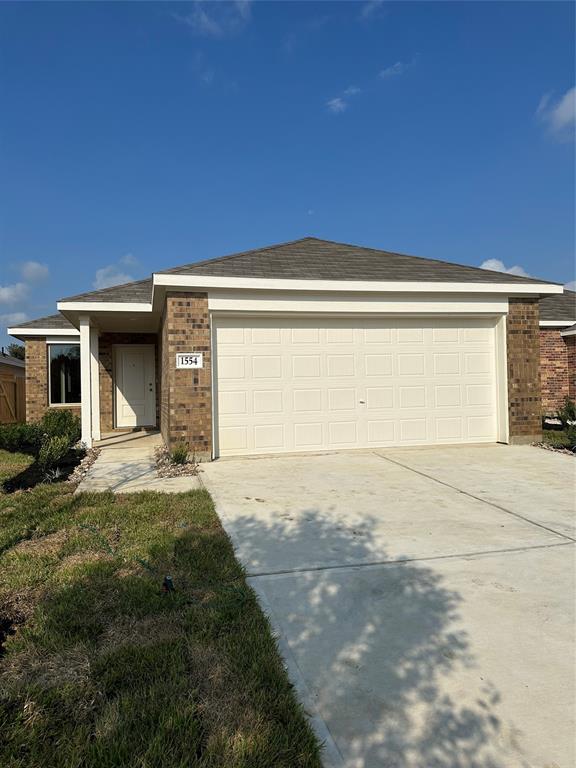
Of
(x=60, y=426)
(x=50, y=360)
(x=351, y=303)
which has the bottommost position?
(x=60, y=426)

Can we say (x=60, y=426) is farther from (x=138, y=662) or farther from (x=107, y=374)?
(x=138, y=662)

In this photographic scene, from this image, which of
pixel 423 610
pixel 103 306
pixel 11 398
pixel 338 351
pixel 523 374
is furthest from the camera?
pixel 11 398

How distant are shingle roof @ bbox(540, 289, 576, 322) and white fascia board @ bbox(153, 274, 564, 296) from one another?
5.44 meters

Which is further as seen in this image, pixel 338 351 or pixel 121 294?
pixel 121 294

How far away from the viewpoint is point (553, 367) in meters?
14.5

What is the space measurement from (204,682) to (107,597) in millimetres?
1176

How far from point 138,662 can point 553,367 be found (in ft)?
48.6

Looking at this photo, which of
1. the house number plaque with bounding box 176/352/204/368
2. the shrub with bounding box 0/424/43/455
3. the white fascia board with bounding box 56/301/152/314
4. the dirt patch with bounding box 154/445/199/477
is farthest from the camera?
the shrub with bounding box 0/424/43/455

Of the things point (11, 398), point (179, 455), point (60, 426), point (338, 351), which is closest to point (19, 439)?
point (60, 426)

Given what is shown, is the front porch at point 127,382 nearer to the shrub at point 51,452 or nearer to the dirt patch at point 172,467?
the shrub at point 51,452

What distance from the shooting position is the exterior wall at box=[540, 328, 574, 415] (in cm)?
1442

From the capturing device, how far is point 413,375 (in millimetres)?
9422

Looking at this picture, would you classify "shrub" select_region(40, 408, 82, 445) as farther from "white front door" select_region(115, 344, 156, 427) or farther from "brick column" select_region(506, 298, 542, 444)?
"brick column" select_region(506, 298, 542, 444)

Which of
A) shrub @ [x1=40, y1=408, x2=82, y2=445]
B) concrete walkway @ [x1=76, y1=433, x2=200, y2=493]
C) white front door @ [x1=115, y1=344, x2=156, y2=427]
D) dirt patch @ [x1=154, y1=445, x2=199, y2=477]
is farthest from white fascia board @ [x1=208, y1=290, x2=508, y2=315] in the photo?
white front door @ [x1=115, y1=344, x2=156, y2=427]
